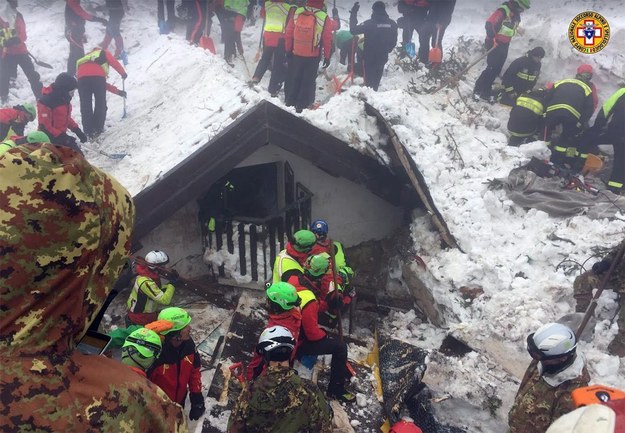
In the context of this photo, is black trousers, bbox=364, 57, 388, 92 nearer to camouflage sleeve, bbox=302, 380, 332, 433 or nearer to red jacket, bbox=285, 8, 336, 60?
red jacket, bbox=285, 8, 336, 60

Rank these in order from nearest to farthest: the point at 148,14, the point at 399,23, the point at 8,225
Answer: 1. the point at 8,225
2. the point at 399,23
3. the point at 148,14

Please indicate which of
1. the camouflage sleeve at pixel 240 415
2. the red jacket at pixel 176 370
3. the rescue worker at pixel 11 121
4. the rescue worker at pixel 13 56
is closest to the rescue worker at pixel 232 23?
the rescue worker at pixel 13 56

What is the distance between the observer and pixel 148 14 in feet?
53.0

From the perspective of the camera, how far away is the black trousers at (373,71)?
10.3 meters

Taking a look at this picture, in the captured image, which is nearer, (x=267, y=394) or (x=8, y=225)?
(x=8, y=225)

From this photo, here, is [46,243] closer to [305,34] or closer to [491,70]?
[305,34]

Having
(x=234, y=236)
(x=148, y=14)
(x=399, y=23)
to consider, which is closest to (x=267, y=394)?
(x=234, y=236)

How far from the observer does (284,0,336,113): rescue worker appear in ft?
28.7

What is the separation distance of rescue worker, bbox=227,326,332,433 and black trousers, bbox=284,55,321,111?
20.7ft

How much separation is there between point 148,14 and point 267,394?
1586 cm

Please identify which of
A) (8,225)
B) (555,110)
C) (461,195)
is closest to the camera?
(8,225)

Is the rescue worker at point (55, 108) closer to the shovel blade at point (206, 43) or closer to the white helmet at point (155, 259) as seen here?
the white helmet at point (155, 259)

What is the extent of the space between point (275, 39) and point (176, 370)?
7.43m

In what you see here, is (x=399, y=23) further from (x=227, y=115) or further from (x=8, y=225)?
(x=8, y=225)
